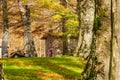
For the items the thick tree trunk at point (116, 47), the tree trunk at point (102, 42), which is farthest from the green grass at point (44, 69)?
the thick tree trunk at point (116, 47)

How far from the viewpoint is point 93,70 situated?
10.9m

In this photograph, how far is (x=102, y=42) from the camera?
10500 mm

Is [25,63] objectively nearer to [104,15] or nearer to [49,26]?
[104,15]

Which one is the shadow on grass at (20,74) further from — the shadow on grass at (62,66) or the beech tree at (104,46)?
the beech tree at (104,46)

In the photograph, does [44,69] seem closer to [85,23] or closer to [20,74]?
[20,74]

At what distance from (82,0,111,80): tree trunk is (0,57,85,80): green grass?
3.75 meters

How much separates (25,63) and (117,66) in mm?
8976

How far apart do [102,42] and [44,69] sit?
21.1 ft

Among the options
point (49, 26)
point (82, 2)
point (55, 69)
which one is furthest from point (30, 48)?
point (49, 26)

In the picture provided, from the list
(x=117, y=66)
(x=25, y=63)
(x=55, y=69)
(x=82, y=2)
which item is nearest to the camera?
(x=117, y=66)

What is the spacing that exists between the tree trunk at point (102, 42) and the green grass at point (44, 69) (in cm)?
375

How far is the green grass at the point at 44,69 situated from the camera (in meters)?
14.5

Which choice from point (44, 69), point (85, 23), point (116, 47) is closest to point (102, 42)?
point (116, 47)

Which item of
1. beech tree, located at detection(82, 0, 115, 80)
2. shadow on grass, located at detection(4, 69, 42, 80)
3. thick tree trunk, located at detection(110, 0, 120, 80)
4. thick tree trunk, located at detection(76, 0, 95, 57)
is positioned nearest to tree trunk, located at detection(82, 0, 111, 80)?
beech tree, located at detection(82, 0, 115, 80)
